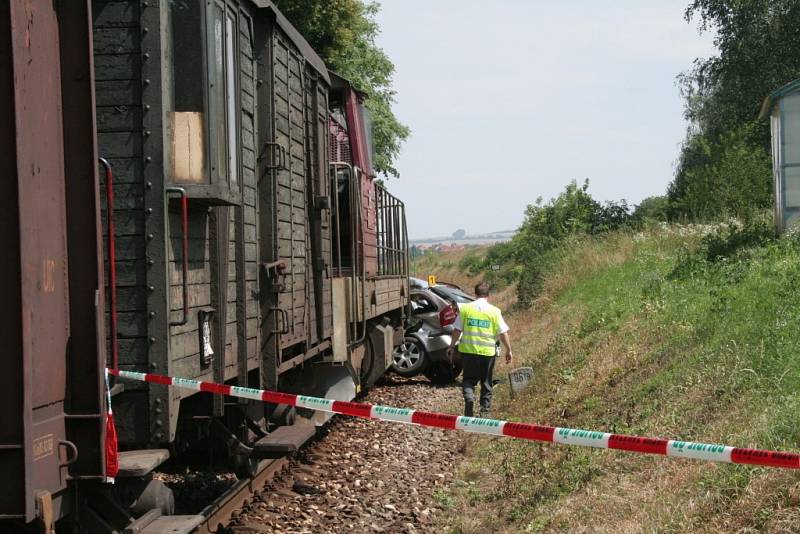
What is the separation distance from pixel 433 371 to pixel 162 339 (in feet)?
40.1

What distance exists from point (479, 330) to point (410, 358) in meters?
5.44

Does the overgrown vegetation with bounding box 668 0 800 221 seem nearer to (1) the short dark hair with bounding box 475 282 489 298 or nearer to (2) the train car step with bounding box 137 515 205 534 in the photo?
(1) the short dark hair with bounding box 475 282 489 298

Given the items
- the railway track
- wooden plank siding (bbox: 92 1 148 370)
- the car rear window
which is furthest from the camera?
the car rear window

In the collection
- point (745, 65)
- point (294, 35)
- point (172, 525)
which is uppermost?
point (745, 65)

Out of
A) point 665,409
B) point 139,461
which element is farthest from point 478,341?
point 139,461

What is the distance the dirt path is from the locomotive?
1.62 feet

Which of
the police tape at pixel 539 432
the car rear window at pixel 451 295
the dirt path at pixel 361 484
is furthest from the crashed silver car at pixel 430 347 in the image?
the police tape at pixel 539 432

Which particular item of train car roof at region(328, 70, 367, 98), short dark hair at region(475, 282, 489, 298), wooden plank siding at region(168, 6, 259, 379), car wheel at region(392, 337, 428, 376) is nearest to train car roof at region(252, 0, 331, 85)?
wooden plank siding at region(168, 6, 259, 379)

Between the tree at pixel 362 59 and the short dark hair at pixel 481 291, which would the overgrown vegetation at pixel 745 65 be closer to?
the tree at pixel 362 59

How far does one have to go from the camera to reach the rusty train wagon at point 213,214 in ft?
19.1

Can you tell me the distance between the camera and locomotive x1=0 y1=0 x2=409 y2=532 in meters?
4.37

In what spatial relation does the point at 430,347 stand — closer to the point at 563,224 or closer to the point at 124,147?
the point at 124,147

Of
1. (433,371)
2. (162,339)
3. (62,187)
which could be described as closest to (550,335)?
(433,371)

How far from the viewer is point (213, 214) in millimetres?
6801
